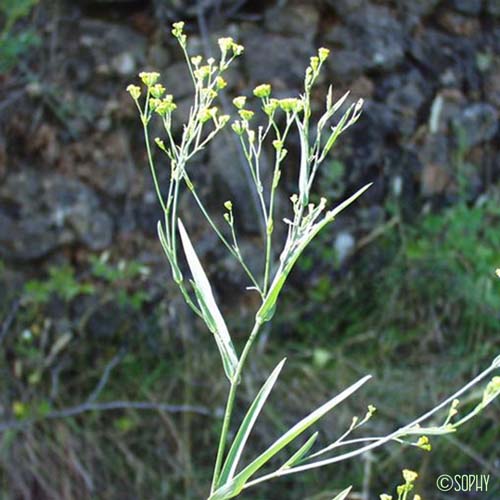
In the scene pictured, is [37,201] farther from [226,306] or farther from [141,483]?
[141,483]

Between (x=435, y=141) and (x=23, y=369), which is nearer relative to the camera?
(x=23, y=369)

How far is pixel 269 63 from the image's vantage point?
2.65m

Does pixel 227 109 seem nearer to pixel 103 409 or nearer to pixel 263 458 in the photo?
pixel 103 409

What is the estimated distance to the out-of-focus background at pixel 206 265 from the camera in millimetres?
2357

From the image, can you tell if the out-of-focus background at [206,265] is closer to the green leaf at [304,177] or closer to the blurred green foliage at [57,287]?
the blurred green foliage at [57,287]

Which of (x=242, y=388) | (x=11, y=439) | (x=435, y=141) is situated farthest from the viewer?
(x=435, y=141)

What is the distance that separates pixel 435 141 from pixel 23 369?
1309mm

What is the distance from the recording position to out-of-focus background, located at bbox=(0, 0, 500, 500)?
7.73 ft

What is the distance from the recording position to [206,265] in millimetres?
2584

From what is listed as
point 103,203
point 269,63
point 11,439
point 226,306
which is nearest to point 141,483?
point 11,439

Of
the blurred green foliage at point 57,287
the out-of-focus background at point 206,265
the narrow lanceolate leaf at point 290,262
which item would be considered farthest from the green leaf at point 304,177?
the blurred green foliage at point 57,287

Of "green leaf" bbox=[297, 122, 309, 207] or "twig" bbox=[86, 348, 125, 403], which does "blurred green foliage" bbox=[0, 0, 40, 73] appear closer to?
"twig" bbox=[86, 348, 125, 403]

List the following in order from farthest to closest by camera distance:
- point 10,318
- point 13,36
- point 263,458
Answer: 1. point 13,36
2. point 10,318
3. point 263,458

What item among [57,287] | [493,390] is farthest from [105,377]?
[493,390]
